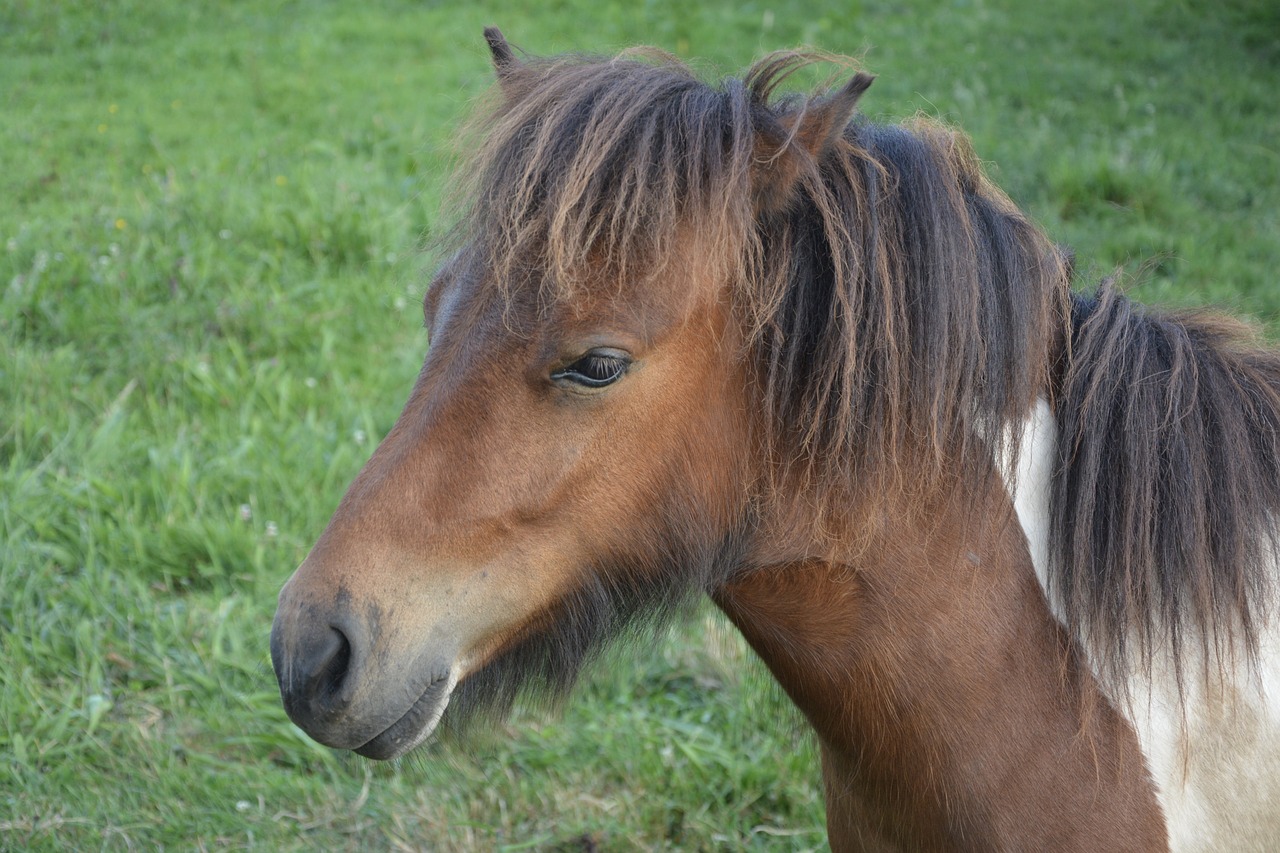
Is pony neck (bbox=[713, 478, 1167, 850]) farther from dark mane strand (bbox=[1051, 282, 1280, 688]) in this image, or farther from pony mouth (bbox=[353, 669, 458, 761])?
pony mouth (bbox=[353, 669, 458, 761])

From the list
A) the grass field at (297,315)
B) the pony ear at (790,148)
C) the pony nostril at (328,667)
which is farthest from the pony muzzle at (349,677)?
the pony ear at (790,148)

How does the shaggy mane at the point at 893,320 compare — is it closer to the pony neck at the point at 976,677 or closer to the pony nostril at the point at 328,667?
the pony neck at the point at 976,677

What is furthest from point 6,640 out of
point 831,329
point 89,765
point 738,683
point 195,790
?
point 831,329

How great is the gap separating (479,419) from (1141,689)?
1.12 metres

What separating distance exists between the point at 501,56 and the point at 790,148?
0.69m

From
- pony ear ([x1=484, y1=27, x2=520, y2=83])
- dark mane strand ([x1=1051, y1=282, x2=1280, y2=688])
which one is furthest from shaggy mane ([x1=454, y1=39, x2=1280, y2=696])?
pony ear ([x1=484, y1=27, x2=520, y2=83])

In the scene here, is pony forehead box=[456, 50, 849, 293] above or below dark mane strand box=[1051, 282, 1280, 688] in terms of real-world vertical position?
above

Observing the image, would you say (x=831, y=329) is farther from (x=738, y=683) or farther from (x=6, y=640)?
(x=6, y=640)

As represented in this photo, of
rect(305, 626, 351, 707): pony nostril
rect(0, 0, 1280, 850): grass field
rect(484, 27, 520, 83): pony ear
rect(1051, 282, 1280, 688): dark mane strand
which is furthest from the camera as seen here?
rect(0, 0, 1280, 850): grass field

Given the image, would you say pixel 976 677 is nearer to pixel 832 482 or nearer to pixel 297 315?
pixel 832 482

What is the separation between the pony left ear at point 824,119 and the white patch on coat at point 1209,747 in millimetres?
573

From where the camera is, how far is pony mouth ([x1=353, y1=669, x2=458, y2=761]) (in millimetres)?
1559

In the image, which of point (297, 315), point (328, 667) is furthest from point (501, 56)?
point (297, 315)

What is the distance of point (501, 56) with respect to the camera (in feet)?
6.48
